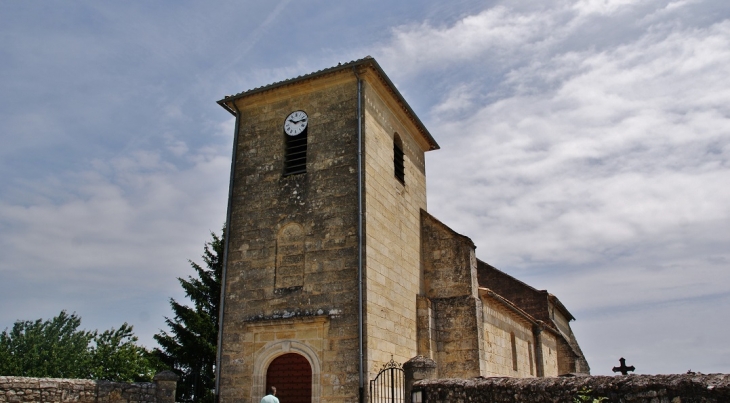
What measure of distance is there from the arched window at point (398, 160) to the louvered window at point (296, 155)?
262cm

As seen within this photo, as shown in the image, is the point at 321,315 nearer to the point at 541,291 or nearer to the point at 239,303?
the point at 239,303

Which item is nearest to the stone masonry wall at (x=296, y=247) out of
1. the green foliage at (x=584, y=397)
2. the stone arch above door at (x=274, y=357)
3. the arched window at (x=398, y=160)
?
the stone arch above door at (x=274, y=357)

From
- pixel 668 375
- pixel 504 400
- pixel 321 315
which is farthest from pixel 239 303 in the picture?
pixel 668 375

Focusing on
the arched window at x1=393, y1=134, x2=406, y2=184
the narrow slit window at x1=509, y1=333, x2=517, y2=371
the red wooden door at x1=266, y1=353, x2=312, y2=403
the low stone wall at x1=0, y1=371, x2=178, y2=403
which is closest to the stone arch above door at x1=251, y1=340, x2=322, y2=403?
the red wooden door at x1=266, y1=353, x2=312, y2=403

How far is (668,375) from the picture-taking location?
4684 mm

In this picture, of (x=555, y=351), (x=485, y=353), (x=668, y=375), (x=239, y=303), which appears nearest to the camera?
(x=668, y=375)

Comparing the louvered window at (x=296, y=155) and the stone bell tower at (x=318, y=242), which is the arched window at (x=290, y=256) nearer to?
the stone bell tower at (x=318, y=242)

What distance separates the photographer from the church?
1223cm

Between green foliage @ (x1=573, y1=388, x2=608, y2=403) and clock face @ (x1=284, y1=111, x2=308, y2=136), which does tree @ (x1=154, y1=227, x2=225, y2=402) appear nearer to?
clock face @ (x1=284, y1=111, x2=308, y2=136)

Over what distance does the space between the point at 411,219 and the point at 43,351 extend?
30961 mm

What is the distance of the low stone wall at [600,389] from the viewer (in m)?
4.32

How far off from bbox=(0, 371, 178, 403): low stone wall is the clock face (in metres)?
6.41

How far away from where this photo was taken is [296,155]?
1434 cm

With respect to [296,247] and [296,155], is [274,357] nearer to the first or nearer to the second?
[296,247]
